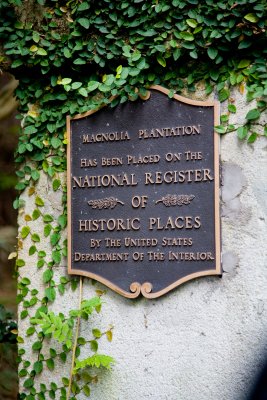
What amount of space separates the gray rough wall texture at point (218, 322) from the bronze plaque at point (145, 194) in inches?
3.3

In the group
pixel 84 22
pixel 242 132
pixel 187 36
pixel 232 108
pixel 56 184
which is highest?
pixel 84 22

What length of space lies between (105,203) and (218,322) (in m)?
0.95

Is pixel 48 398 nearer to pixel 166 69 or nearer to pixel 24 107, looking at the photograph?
pixel 24 107

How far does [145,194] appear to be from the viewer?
13.1ft

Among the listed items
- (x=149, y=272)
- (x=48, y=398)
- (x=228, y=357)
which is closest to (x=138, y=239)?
(x=149, y=272)

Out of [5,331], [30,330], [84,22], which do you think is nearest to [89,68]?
[84,22]

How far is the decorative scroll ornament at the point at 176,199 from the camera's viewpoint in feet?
12.6

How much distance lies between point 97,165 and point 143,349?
109 centimetres

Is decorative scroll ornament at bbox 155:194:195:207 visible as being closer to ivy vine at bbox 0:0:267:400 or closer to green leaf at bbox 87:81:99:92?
ivy vine at bbox 0:0:267:400

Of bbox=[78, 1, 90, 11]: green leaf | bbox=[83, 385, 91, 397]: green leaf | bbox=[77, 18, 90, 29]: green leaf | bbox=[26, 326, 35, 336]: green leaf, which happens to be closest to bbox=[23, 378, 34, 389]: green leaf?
bbox=[26, 326, 35, 336]: green leaf

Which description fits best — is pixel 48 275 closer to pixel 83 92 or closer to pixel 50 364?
pixel 50 364

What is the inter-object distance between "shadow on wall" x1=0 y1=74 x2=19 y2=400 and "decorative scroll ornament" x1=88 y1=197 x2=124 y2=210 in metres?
1.48

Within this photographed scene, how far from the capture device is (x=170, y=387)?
3840mm

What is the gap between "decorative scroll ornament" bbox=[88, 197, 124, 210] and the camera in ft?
13.4
